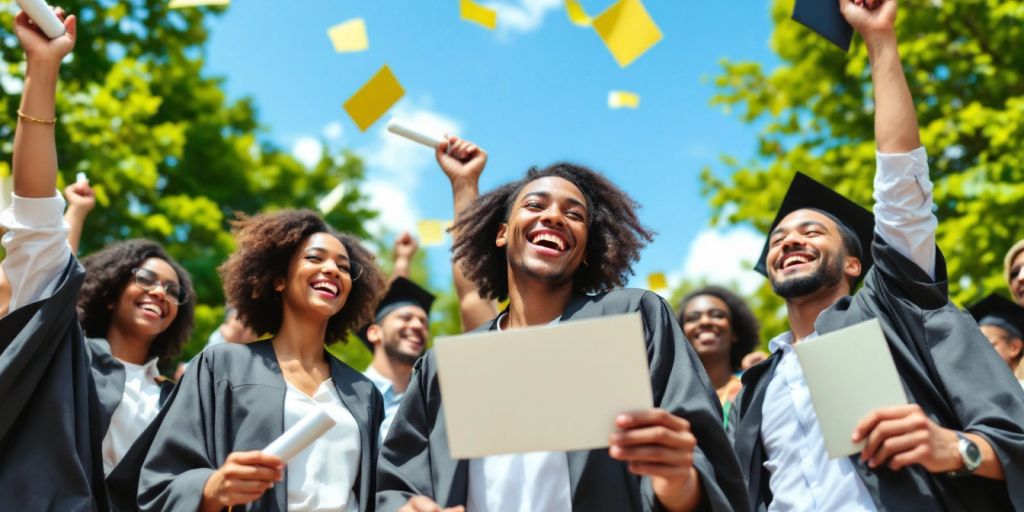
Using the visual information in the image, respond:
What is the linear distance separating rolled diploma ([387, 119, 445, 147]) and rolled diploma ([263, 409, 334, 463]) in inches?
85.2

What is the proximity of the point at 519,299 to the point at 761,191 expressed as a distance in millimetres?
A: 9573

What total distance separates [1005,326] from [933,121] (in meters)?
5.78

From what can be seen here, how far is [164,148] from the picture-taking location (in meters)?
12.7

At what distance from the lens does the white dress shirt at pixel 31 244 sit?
3430mm

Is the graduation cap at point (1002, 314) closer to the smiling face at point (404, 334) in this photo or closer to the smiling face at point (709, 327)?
the smiling face at point (709, 327)

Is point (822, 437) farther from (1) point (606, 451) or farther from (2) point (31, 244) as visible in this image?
(2) point (31, 244)

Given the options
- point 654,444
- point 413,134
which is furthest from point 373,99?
point 654,444

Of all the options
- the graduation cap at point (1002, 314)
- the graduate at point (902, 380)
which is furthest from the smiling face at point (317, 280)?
the graduation cap at point (1002, 314)

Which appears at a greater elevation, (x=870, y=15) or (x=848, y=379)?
(x=870, y=15)

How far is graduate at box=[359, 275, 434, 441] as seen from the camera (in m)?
6.78

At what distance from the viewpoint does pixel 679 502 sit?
8.64 feet

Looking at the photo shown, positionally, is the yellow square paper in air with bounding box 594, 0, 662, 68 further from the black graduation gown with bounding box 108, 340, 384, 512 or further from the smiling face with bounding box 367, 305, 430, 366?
the smiling face with bounding box 367, 305, 430, 366

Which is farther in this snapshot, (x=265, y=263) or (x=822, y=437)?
(x=265, y=263)

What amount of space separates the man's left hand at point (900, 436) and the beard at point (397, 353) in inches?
169
